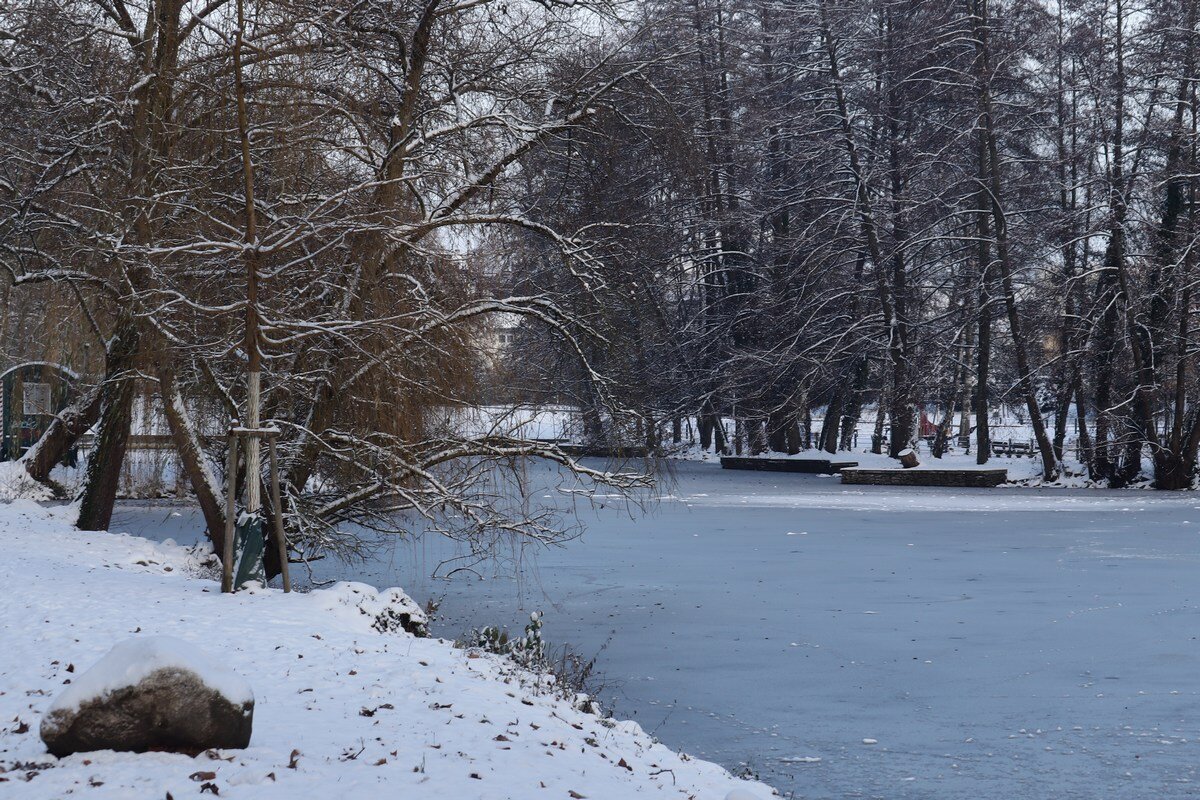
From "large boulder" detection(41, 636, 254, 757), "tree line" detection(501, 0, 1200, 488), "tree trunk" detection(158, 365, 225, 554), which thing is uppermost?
"tree line" detection(501, 0, 1200, 488)

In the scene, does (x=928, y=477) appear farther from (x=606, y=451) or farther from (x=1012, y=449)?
(x=606, y=451)

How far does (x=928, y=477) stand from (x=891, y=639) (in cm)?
2134

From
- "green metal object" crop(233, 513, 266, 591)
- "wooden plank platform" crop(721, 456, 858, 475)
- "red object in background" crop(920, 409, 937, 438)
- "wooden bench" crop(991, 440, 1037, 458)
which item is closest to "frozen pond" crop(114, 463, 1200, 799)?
"green metal object" crop(233, 513, 266, 591)

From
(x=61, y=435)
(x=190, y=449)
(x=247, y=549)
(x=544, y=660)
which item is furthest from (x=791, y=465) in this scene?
(x=544, y=660)

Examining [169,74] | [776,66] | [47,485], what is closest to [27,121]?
[169,74]

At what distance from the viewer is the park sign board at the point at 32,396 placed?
20.2 m

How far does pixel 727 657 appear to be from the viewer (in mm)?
11820

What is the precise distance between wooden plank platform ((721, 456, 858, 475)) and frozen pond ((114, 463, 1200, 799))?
14.3m

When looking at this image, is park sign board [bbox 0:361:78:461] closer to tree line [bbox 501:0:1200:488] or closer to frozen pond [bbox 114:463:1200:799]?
frozen pond [bbox 114:463:1200:799]

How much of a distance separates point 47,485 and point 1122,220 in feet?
79.6

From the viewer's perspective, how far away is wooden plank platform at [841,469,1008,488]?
32.8 m

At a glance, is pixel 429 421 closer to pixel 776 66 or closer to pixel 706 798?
pixel 706 798

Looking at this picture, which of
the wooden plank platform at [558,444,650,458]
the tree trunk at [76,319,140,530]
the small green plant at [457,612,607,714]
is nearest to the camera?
the small green plant at [457,612,607,714]

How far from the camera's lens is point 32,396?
22.6m
